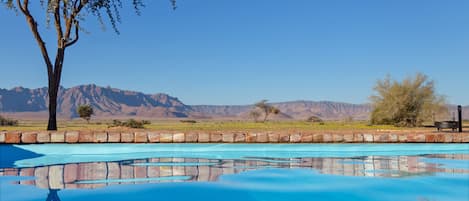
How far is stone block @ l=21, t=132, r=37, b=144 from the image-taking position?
7.79 metres

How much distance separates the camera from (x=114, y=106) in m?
168

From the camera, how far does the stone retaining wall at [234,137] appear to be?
7852 millimetres

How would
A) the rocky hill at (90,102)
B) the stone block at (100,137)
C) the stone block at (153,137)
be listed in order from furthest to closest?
the rocky hill at (90,102) < the stone block at (153,137) < the stone block at (100,137)

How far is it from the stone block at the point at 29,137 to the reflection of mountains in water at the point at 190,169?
5.68ft

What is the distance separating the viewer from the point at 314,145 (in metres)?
8.14

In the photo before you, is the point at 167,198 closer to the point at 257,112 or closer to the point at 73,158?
the point at 73,158

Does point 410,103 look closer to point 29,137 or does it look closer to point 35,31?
point 35,31

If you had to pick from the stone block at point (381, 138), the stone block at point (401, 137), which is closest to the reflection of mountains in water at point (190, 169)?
the stone block at point (401, 137)

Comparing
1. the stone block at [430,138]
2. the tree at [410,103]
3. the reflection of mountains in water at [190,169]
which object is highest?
the tree at [410,103]

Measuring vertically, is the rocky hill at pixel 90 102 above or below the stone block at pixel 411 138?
above

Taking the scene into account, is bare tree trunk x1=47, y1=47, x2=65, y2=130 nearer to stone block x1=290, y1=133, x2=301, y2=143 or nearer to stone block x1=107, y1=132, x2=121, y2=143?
stone block x1=107, y1=132, x2=121, y2=143

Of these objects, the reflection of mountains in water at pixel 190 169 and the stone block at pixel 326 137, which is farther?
the stone block at pixel 326 137

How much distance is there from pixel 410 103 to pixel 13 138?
28.3 meters

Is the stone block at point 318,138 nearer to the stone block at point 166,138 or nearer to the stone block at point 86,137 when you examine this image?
the stone block at point 166,138
